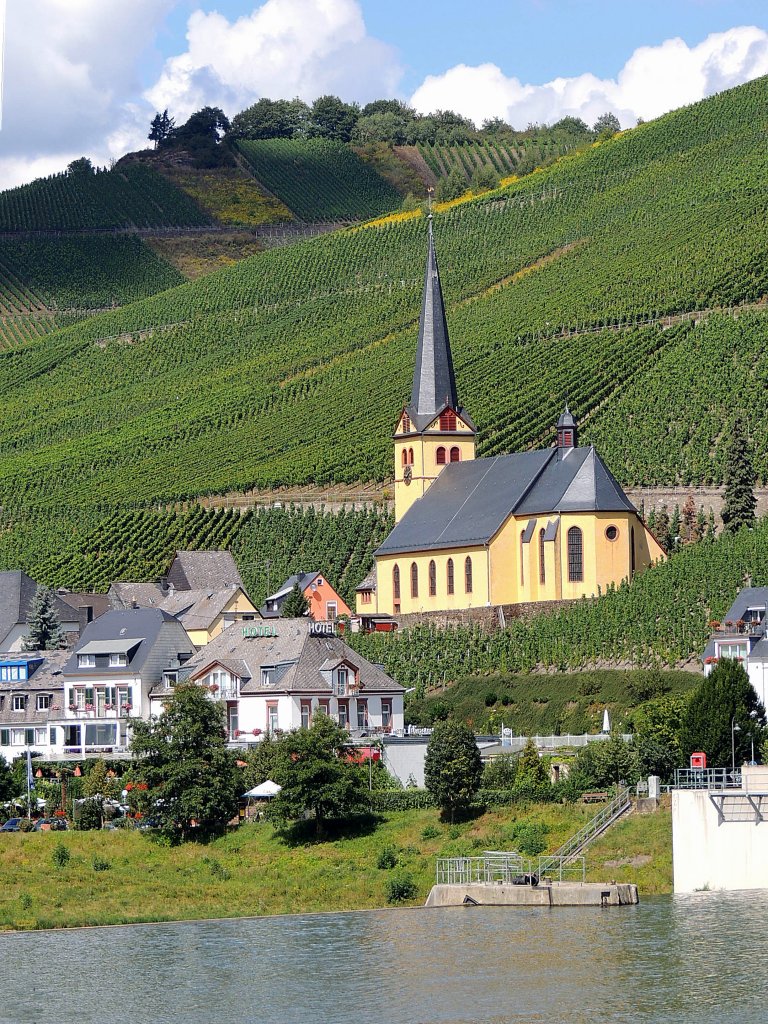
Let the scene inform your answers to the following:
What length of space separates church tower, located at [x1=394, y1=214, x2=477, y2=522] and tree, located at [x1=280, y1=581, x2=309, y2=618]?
11855 mm

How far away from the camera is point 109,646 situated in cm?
7619

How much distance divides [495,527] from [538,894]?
127ft

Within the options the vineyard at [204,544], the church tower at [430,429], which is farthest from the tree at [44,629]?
the church tower at [430,429]

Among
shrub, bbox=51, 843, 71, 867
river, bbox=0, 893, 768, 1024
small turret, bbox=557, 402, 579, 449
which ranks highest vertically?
small turret, bbox=557, 402, 579, 449

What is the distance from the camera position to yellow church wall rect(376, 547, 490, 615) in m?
90.4

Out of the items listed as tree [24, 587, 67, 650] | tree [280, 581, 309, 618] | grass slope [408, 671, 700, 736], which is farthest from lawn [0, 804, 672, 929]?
tree [280, 581, 309, 618]

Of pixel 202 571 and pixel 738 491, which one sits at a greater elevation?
pixel 738 491

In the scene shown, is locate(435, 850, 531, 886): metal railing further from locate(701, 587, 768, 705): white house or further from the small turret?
A: the small turret

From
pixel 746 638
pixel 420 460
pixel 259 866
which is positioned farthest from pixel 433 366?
pixel 259 866

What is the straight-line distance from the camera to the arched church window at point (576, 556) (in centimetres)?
8794

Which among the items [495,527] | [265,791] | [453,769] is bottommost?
[265,791]

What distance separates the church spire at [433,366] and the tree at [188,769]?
41673 millimetres

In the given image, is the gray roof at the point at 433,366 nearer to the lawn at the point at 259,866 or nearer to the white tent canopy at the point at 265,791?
the white tent canopy at the point at 265,791

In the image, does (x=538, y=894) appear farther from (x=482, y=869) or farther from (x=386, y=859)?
(x=386, y=859)
